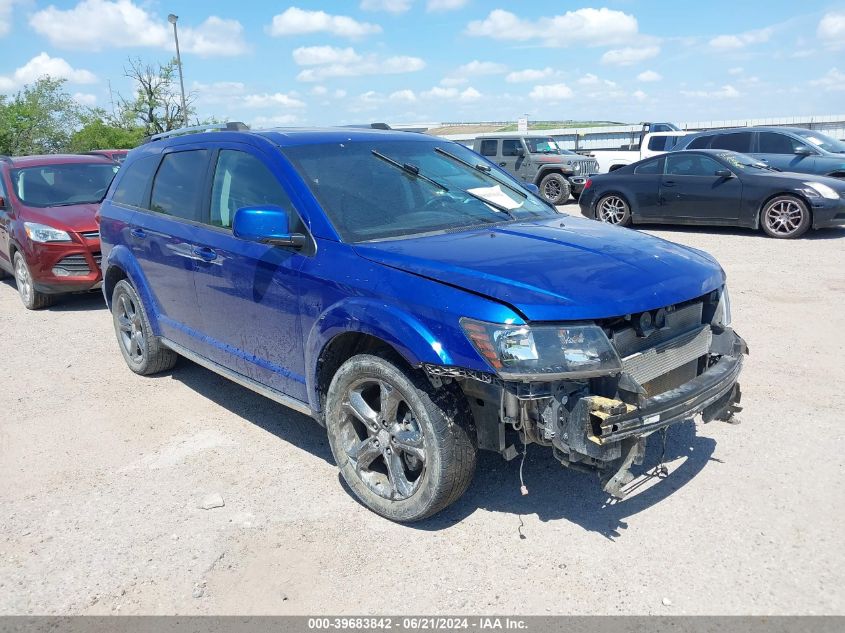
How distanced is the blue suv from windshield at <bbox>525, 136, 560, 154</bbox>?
560 inches

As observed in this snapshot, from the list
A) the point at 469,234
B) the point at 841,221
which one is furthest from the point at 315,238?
the point at 841,221

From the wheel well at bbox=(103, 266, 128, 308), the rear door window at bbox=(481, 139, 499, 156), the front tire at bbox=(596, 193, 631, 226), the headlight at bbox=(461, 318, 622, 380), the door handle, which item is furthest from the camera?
the rear door window at bbox=(481, 139, 499, 156)

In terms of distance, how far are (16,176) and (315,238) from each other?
24.8ft

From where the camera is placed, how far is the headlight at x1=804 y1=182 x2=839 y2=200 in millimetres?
11039

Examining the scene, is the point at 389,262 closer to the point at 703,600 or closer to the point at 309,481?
the point at 309,481

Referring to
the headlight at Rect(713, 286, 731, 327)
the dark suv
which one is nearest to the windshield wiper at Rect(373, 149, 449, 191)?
the headlight at Rect(713, 286, 731, 327)

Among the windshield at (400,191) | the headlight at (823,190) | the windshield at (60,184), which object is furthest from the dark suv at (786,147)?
the windshield at (60,184)

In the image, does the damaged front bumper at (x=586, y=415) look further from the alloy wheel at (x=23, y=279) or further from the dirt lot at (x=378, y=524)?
the alloy wheel at (x=23, y=279)

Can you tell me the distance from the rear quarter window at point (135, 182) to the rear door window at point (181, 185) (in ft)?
0.57

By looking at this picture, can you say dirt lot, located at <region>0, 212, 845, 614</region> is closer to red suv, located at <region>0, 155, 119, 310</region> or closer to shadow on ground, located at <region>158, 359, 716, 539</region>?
shadow on ground, located at <region>158, 359, 716, 539</region>

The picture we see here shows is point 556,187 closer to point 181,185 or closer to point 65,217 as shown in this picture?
point 65,217

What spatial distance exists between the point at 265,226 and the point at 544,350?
160cm

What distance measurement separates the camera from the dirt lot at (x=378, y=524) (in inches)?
117

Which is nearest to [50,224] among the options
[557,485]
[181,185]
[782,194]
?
[181,185]
